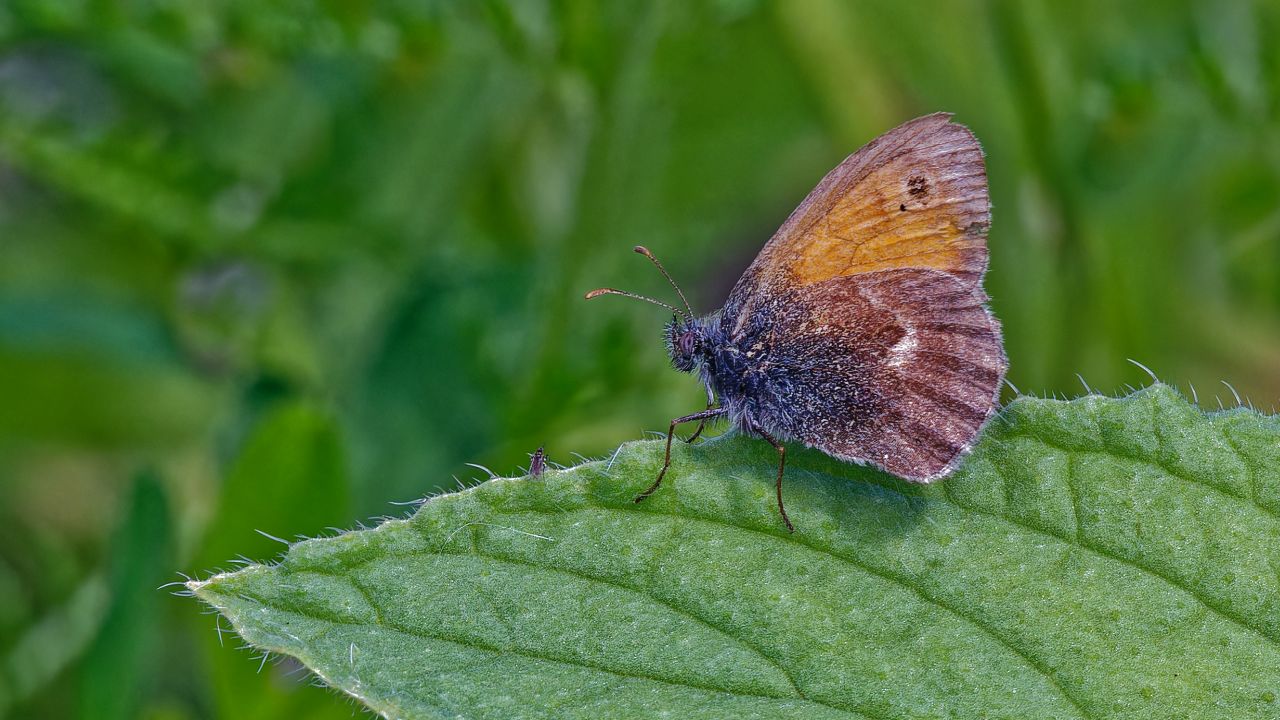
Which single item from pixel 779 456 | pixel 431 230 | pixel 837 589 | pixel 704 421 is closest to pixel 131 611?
pixel 704 421

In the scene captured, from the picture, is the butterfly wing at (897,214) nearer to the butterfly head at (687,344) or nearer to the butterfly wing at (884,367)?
the butterfly wing at (884,367)

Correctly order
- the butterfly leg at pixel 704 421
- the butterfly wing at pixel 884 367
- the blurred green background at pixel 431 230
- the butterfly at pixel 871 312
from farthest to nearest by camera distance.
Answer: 1. the blurred green background at pixel 431 230
2. the butterfly leg at pixel 704 421
3. the butterfly at pixel 871 312
4. the butterfly wing at pixel 884 367

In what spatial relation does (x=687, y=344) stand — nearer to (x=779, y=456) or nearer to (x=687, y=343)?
(x=687, y=343)

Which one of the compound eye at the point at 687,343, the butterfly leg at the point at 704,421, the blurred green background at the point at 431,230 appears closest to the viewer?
the butterfly leg at the point at 704,421

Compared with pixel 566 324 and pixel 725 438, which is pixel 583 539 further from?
pixel 566 324

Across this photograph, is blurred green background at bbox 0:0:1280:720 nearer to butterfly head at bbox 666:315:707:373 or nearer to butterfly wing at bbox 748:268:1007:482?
butterfly head at bbox 666:315:707:373

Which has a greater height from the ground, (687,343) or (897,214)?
(897,214)

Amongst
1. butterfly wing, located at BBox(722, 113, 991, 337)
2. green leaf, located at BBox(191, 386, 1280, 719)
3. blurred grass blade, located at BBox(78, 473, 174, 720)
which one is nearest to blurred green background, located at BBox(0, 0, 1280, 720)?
blurred grass blade, located at BBox(78, 473, 174, 720)

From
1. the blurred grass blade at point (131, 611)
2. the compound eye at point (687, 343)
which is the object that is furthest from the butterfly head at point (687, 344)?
the blurred grass blade at point (131, 611)
